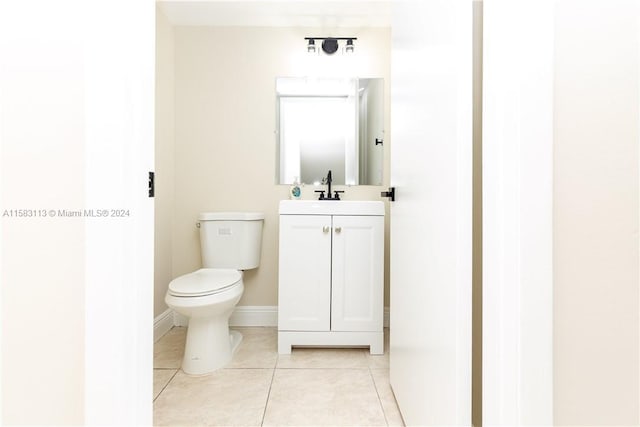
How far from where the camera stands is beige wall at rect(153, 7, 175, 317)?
2.09 m

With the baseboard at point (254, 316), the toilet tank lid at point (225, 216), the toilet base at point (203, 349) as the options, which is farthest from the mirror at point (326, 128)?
the toilet base at point (203, 349)

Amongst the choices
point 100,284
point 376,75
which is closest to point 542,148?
point 100,284

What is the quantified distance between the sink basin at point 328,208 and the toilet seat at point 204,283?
460mm

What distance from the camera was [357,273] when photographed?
73.5 inches

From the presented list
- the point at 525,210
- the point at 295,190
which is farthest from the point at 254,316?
the point at 525,210

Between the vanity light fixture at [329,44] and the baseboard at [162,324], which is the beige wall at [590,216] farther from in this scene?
the baseboard at [162,324]

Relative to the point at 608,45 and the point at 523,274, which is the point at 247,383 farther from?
the point at 608,45

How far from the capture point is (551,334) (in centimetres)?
65

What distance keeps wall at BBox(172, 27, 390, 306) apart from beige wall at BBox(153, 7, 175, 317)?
0.05 metres

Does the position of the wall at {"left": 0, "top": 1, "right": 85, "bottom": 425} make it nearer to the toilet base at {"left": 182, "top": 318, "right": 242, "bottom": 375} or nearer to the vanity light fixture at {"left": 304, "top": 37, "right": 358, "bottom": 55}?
the toilet base at {"left": 182, "top": 318, "right": 242, "bottom": 375}

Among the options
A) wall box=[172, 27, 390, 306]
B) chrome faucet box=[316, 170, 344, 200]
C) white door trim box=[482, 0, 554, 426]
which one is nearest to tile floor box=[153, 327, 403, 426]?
wall box=[172, 27, 390, 306]

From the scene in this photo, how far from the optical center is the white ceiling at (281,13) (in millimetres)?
2104

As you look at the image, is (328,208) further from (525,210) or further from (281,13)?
(281,13)

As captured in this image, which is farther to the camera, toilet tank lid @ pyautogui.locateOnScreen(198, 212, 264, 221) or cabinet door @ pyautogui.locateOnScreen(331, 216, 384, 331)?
toilet tank lid @ pyautogui.locateOnScreen(198, 212, 264, 221)
